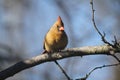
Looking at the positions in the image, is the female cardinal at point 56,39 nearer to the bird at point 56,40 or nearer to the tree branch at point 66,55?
the bird at point 56,40

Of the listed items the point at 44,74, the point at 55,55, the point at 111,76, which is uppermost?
the point at 55,55

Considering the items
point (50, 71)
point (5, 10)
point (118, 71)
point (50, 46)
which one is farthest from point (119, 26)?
point (50, 46)

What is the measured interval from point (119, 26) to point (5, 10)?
2672 millimetres

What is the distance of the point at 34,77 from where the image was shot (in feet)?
26.9

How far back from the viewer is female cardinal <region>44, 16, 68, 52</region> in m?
3.74

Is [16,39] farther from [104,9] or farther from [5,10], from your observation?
[104,9]

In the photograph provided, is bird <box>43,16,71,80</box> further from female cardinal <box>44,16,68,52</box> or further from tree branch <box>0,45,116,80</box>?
tree branch <box>0,45,116,80</box>

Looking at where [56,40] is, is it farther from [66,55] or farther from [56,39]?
[66,55]

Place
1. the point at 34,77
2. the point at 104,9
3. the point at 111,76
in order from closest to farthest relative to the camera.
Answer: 1. the point at 34,77
2. the point at 111,76
3. the point at 104,9

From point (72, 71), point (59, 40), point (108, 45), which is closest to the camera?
point (108, 45)

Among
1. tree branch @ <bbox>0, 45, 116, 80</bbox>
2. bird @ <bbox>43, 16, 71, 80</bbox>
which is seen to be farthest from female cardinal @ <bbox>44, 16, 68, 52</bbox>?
tree branch @ <bbox>0, 45, 116, 80</bbox>

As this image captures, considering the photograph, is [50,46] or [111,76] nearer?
[50,46]

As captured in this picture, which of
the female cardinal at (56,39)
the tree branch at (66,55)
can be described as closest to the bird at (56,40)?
the female cardinal at (56,39)

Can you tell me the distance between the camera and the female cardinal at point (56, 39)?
374cm
